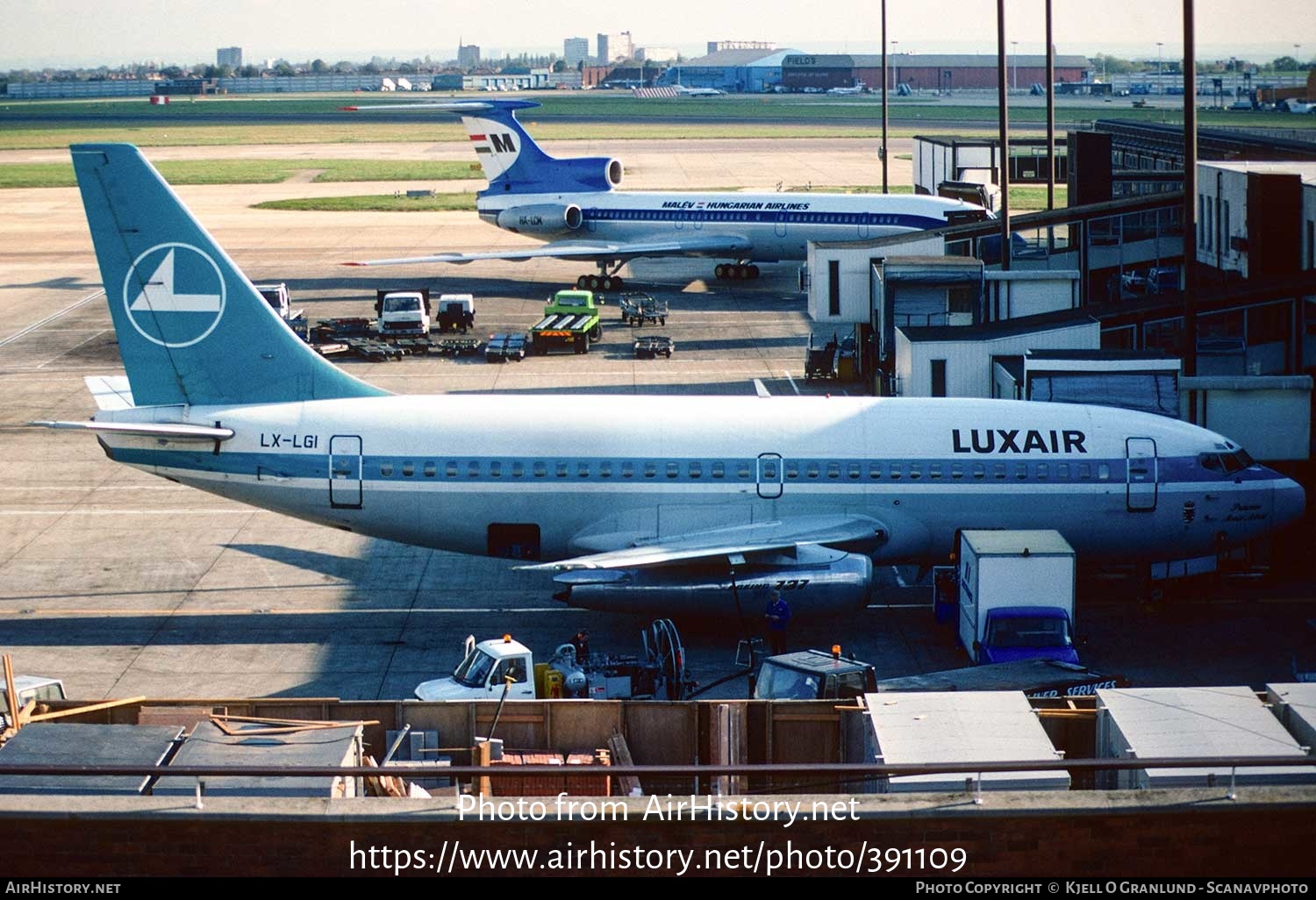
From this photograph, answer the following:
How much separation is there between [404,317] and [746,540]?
3418 cm

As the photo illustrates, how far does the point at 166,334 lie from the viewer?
1195 inches

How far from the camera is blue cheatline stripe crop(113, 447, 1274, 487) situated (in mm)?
29938

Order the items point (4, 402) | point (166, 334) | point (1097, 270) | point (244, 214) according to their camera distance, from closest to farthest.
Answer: point (166, 334)
point (4, 402)
point (1097, 270)
point (244, 214)

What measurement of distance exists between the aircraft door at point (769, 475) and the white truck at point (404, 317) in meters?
32.6

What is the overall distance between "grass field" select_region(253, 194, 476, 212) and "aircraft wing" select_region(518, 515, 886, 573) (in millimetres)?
83285

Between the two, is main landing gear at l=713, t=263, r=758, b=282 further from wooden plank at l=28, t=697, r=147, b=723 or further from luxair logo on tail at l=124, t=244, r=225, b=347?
wooden plank at l=28, t=697, r=147, b=723

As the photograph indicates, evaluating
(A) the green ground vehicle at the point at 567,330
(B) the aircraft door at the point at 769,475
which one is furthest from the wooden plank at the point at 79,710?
(A) the green ground vehicle at the point at 567,330

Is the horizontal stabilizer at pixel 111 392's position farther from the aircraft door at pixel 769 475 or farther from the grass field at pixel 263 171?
the grass field at pixel 263 171

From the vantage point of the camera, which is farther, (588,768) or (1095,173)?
(1095,173)

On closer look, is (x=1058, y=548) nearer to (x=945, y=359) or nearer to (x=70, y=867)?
(x=945, y=359)

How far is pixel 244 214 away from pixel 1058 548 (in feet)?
288

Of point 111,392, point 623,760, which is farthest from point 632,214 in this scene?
point 623,760

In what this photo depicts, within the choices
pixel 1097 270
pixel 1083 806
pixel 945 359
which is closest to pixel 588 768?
pixel 1083 806

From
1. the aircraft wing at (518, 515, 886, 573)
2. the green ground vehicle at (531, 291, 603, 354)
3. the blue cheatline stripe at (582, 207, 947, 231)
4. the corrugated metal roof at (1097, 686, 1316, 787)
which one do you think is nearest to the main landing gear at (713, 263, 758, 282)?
the blue cheatline stripe at (582, 207, 947, 231)
